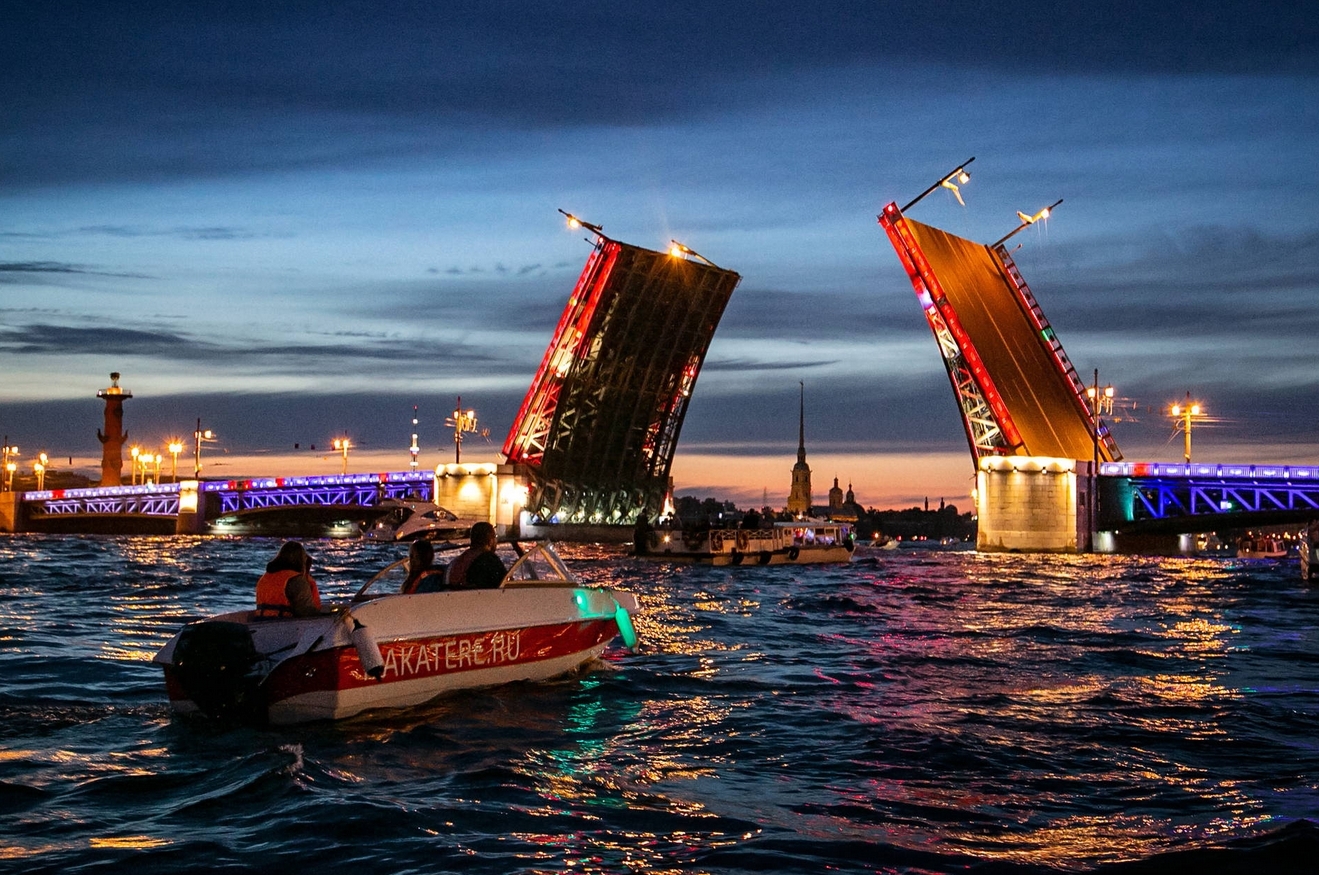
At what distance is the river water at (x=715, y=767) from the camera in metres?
7.17

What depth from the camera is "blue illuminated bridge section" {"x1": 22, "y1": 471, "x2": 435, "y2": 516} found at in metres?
88.9

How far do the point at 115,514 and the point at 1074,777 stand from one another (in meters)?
98.2

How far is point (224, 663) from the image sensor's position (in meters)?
10.3

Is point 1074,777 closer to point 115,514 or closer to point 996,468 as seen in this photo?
point 996,468

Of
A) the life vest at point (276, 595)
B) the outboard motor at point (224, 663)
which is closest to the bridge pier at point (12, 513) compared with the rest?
the life vest at point (276, 595)

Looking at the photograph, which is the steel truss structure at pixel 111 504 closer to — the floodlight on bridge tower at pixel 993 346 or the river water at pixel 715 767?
the floodlight on bridge tower at pixel 993 346

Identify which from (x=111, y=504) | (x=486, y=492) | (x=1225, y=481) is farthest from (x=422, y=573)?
(x=111, y=504)

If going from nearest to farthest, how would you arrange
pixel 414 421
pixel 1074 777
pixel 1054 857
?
pixel 1054 857 → pixel 1074 777 → pixel 414 421

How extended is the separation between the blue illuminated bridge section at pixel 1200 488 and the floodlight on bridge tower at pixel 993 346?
3300mm

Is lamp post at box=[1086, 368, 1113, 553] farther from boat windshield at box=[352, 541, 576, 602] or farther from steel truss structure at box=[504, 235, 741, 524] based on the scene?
boat windshield at box=[352, 541, 576, 602]

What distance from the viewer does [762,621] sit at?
23.0 m

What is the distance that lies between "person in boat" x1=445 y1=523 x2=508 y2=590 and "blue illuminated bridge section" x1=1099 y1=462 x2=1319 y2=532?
2358 inches

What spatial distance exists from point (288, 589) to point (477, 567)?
6.93ft

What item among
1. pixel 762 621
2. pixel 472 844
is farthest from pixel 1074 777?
pixel 762 621
